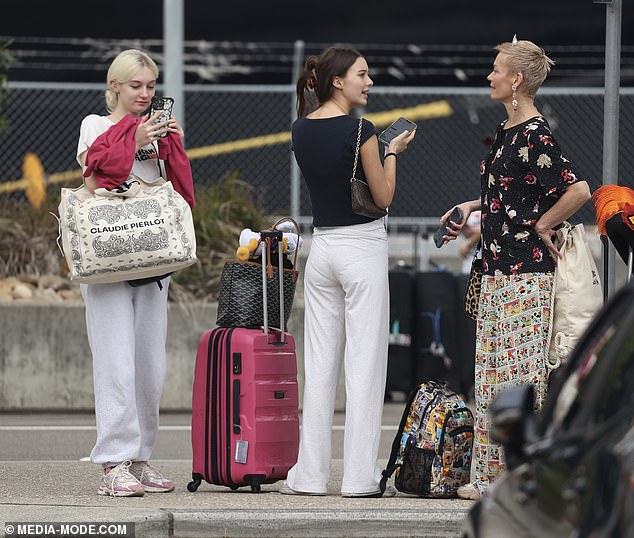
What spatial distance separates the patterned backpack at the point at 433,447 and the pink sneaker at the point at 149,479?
1048 mm

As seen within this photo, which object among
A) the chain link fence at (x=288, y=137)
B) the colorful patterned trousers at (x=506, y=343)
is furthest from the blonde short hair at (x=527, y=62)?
the chain link fence at (x=288, y=137)

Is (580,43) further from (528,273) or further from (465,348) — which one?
(528,273)

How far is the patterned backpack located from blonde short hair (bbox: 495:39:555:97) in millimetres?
1497

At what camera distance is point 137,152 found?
693 centimetres

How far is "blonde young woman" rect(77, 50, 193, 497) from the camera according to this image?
6.68 m

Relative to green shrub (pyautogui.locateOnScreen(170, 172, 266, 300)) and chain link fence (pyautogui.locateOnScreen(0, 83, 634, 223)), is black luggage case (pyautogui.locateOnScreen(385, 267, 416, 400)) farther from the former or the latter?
chain link fence (pyautogui.locateOnScreen(0, 83, 634, 223))

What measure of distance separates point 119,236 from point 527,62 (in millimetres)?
2007

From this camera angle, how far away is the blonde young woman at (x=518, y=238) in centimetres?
657

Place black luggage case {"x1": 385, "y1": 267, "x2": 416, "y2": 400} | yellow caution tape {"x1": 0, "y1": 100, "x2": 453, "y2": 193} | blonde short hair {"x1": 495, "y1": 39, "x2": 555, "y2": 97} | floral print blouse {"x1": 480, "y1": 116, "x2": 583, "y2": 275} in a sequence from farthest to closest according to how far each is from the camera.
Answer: yellow caution tape {"x1": 0, "y1": 100, "x2": 453, "y2": 193}, black luggage case {"x1": 385, "y1": 267, "x2": 416, "y2": 400}, blonde short hair {"x1": 495, "y1": 39, "x2": 555, "y2": 97}, floral print blouse {"x1": 480, "y1": 116, "x2": 583, "y2": 275}

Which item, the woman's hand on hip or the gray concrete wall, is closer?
the woman's hand on hip

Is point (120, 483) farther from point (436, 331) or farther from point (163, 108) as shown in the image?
point (436, 331)
